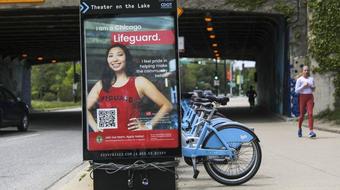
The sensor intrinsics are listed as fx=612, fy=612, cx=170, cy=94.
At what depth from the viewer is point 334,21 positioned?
70.8ft

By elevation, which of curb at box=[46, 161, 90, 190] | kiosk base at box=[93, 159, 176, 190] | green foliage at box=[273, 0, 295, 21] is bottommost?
curb at box=[46, 161, 90, 190]

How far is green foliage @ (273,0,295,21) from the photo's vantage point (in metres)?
23.1

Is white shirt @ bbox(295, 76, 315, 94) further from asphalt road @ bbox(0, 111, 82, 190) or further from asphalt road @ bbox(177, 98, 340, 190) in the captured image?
asphalt road @ bbox(0, 111, 82, 190)

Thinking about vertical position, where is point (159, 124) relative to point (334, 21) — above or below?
below

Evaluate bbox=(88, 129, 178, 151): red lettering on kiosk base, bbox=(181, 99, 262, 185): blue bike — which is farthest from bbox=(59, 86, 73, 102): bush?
bbox=(88, 129, 178, 151): red lettering on kiosk base

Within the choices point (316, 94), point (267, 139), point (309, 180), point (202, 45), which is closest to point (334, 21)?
point (316, 94)

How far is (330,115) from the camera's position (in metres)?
20.6

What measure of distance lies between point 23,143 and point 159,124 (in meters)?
10.5

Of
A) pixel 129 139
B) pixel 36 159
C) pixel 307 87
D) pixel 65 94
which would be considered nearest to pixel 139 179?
pixel 129 139

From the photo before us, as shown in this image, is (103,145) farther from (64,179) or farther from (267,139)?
(267,139)

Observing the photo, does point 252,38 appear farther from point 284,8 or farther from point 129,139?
point 129,139

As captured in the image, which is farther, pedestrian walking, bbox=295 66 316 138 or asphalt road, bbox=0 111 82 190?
pedestrian walking, bbox=295 66 316 138

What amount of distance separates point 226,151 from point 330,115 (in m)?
13.4

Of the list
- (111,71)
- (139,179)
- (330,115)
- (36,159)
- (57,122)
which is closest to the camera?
(111,71)
